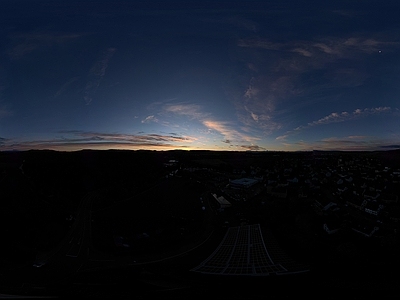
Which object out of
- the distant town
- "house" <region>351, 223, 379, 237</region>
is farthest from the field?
"house" <region>351, 223, 379, 237</region>

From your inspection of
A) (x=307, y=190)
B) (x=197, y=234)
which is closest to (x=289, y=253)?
(x=197, y=234)

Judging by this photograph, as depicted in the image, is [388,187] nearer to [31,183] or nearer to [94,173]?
[94,173]

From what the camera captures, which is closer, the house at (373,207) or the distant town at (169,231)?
the distant town at (169,231)

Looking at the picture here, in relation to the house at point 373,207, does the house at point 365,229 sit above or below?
below

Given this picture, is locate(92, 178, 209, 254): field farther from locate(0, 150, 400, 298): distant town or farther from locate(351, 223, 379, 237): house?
locate(351, 223, 379, 237): house

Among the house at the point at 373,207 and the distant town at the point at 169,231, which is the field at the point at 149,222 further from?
the house at the point at 373,207

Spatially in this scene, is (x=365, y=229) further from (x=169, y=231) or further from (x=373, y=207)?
(x=169, y=231)

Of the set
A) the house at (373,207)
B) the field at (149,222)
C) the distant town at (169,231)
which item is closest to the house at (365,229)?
the distant town at (169,231)

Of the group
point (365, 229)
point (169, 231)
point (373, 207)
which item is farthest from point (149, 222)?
point (373, 207)

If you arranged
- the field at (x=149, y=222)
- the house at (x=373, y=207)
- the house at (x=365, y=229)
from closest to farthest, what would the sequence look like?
1. the field at (x=149, y=222)
2. the house at (x=365, y=229)
3. the house at (x=373, y=207)
